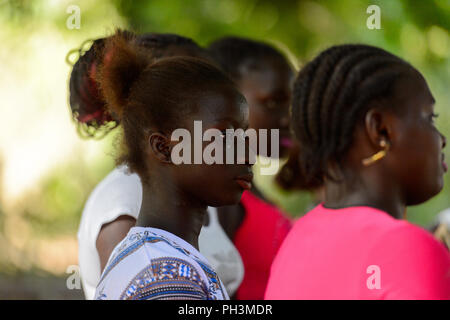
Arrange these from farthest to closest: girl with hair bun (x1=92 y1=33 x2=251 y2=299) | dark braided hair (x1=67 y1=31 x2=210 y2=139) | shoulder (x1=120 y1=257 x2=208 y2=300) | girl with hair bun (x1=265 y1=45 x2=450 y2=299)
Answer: dark braided hair (x1=67 y1=31 x2=210 y2=139) < girl with hair bun (x1=265 y1=45 x2=450 y2=299) < girl with hair bun (x1=92 y1=33 x2=251 y2=299) < shoulder (x1=120 y1=257 x2=208 y2=300)

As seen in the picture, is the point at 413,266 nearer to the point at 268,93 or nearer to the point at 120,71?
the point at 120,71

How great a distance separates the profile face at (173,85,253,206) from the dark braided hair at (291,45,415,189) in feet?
1.61

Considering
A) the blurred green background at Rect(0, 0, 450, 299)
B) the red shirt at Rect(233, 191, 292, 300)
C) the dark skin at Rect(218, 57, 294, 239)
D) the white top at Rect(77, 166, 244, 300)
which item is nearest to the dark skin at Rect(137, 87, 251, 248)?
the white top at Rect(77, 166, 244, 300)

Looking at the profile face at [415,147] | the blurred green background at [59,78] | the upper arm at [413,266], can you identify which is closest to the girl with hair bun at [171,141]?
the upper arm at [413,266]

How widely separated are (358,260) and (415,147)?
385mm

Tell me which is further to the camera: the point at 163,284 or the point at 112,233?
the point at 112,233

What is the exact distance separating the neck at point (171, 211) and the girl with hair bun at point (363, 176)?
41 cm

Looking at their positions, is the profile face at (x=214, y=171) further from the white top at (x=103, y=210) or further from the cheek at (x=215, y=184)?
the white top at (x=103, y=210)

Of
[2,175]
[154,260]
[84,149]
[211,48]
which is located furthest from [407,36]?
[154,260]

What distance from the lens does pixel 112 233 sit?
6.37ft

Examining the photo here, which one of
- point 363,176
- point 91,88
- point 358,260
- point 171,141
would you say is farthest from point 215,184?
point 91,88

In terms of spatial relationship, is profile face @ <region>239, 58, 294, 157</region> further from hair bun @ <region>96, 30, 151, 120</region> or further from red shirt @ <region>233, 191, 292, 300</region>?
hair bun @ <region>96, 30, 151, 120</region>

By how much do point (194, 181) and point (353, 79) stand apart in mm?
675

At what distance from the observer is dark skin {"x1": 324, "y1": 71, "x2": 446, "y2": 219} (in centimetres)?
184
